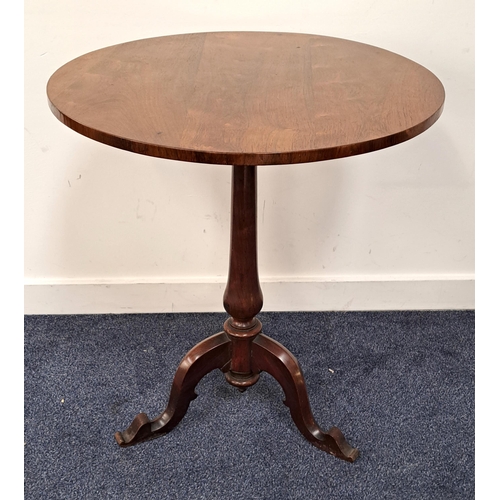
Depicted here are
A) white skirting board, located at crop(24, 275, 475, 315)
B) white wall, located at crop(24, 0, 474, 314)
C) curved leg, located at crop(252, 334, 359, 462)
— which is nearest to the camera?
curved leg, located at crop(252, 334, 359, 462)

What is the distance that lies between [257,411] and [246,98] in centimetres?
85

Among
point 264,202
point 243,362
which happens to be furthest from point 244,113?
point 264,202

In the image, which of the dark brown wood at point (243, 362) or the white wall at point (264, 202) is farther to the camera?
the white wall at point (264, 202)

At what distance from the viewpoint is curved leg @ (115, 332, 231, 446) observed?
61.7 inches

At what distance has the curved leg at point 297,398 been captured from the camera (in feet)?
5.07

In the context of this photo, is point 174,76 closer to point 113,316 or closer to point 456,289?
point 113,316

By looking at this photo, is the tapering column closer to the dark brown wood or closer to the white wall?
the dark brown wood

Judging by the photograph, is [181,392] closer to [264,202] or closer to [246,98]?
[264,202]

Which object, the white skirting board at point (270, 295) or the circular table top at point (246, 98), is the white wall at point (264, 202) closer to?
the white skirting board at point (270, 295)

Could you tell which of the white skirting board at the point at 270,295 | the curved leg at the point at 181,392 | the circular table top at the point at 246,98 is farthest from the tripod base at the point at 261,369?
the circular table top at the point at 246,98

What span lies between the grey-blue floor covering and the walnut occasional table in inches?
3.1

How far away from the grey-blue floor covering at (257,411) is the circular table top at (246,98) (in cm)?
82

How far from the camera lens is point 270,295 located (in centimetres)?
208

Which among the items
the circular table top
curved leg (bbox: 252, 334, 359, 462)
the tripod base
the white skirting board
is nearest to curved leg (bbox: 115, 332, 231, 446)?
the tripod base
